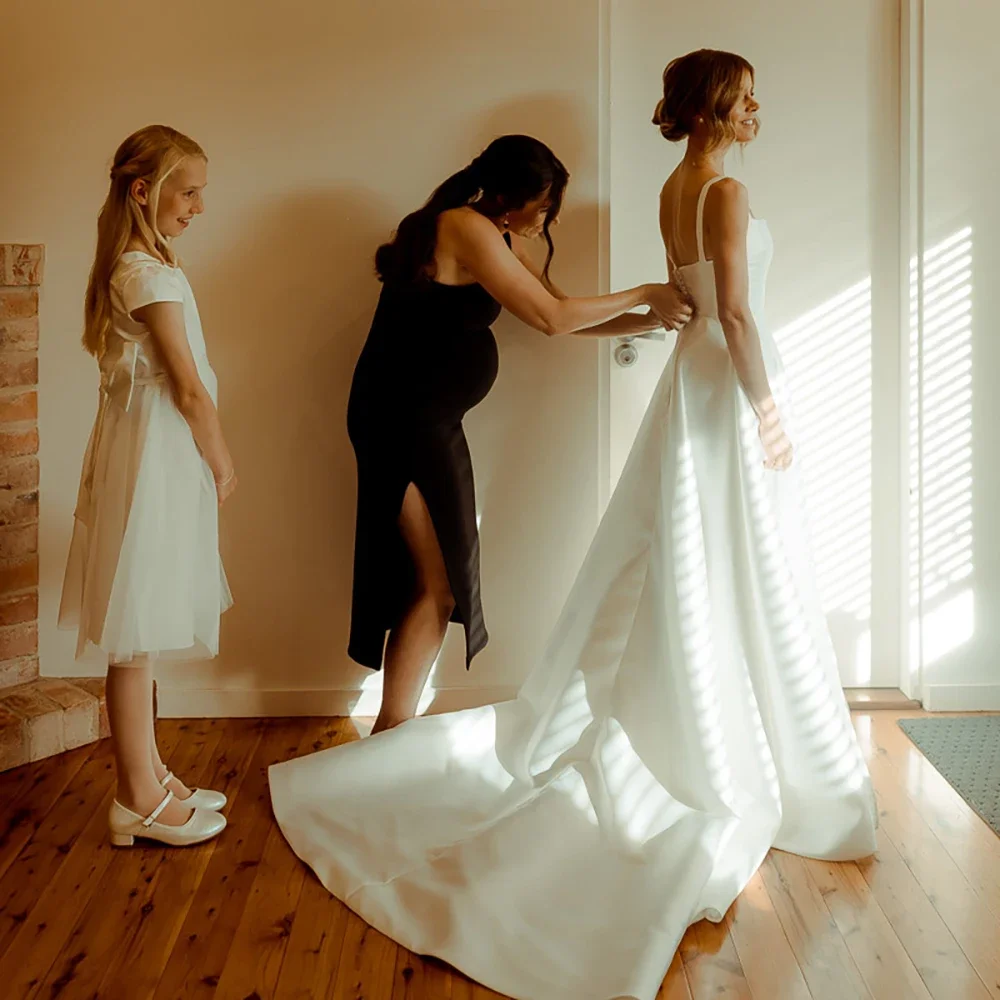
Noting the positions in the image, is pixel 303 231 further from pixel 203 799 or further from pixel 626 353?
pixel 203 799

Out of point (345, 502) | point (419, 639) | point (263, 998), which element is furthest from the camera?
point (345, 502)

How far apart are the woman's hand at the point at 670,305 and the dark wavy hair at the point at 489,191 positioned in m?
0.34

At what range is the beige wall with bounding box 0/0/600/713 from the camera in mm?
3053

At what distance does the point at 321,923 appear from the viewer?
220 cm

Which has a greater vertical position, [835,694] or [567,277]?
[567,277]

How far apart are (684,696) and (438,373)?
Answer: 967mm

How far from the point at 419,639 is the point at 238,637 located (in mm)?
599

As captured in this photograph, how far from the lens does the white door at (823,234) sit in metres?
3.17

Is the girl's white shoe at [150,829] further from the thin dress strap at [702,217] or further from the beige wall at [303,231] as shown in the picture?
the thin dress strap at [702,217]

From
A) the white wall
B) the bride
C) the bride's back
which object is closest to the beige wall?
the bride's back

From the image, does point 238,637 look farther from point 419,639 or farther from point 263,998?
point 263,998


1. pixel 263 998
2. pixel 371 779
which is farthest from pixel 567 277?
pixel 263 998

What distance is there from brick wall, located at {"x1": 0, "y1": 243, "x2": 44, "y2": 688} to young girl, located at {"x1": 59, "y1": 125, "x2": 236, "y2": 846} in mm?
755

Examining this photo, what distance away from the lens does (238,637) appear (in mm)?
3285
